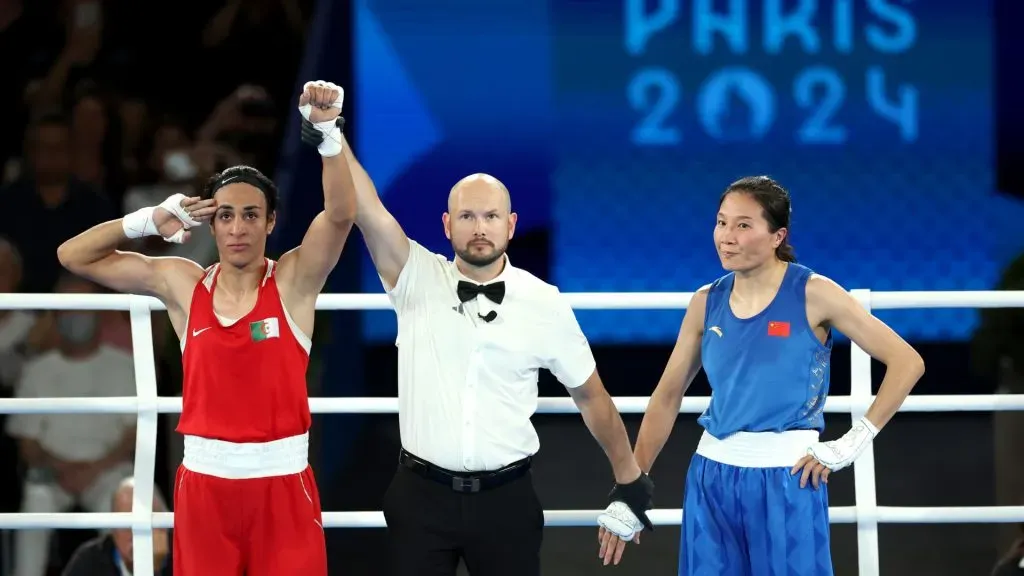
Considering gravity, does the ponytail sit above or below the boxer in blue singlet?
above

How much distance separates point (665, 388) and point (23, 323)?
3.00 metres

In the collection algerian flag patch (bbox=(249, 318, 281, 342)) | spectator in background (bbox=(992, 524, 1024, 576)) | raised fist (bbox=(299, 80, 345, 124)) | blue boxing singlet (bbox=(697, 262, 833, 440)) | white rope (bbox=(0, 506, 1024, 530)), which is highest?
raised fist (bbox=(299, 80, 345, 124))

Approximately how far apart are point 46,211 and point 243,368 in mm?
2891

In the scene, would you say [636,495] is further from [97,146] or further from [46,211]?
[97,146]

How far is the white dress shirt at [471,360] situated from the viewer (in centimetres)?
257

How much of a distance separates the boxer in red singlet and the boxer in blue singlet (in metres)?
0.85

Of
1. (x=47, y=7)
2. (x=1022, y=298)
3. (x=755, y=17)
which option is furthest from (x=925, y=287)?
(x=47, y=7)

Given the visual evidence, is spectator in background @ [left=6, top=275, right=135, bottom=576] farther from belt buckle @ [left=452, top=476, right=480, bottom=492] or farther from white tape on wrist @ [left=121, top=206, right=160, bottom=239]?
belt buckle @ [left=452, top=476, right=480, bottom=492]

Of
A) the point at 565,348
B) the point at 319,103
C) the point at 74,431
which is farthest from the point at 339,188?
the point at 74,431

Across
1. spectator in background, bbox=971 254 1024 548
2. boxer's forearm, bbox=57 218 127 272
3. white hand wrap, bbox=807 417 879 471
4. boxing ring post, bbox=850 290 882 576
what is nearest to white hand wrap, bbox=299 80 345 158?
boxer's forearm, bbox=57 218 127 272

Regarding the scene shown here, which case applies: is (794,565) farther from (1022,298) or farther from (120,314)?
(120,314)

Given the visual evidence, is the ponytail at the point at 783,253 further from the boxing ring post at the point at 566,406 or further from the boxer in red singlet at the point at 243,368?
the boxer in red singlet at the point at 243,368

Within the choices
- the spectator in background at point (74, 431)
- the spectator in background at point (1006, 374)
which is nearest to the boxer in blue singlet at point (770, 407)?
the spectator in background at point (1006, 374)

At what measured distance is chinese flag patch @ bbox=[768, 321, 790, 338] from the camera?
8.74 ft
